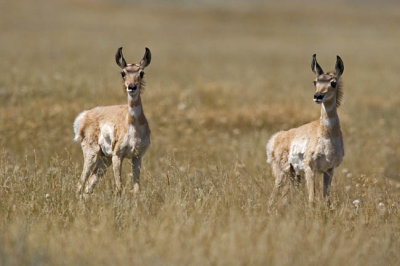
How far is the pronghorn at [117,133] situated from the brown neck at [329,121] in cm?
262

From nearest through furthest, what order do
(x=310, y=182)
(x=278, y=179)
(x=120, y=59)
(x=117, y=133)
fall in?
1. (x=310, y=182)
2. (x=120, y=59)
3. (x=117, y=133)
4. (x=278, y=179)

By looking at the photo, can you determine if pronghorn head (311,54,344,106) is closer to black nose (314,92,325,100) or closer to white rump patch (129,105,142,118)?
black nose (314,92,325,100)

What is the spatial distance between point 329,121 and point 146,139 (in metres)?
2.72

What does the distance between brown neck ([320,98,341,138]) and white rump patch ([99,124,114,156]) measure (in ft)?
10.5

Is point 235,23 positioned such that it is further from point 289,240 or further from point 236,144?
point 289,240

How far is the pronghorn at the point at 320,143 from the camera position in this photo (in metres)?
8.88

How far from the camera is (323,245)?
651 centimetres

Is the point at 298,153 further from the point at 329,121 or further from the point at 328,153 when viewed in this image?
the point at 329,121

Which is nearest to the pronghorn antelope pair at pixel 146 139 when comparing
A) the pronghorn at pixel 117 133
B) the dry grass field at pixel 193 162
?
the pronghorn at pixel 117 133

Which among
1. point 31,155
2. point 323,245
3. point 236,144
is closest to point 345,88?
point 236,144

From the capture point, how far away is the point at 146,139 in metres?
9.34

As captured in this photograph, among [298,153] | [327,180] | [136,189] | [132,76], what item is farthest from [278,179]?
[132,76]

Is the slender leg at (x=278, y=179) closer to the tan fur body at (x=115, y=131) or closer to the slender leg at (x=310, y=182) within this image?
the slender leg at (x=310, y=182)

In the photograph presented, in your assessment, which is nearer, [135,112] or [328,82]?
[328,82]
